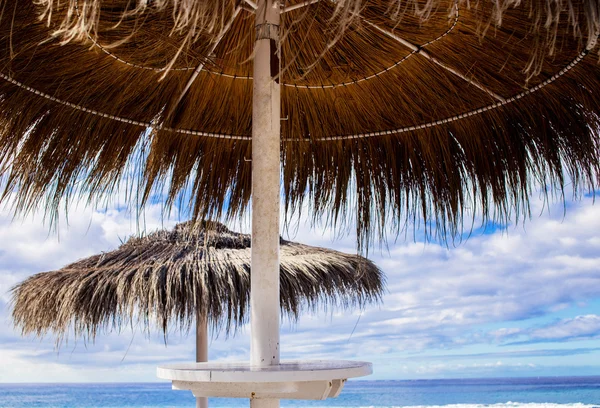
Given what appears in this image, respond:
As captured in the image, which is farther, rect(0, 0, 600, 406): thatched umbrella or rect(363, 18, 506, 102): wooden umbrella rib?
rect(363, 18, 506, 102): wooden umbrella rib

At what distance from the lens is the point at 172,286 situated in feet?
13.6

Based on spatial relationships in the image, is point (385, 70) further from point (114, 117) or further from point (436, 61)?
point (114, 117)

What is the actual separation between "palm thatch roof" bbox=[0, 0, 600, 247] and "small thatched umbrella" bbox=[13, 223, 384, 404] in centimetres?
148

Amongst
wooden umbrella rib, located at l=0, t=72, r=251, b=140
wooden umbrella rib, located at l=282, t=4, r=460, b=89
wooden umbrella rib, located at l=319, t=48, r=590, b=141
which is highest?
wooden umbrella rib, located at l=282, t=4, r=460, b=89

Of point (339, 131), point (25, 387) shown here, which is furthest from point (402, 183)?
point (25, 387)

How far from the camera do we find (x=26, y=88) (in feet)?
6.77

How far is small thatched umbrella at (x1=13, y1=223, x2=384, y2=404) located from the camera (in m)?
4.15

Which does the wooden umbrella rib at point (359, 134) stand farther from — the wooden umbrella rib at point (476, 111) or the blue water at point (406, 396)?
the blue water at point (406, 396)

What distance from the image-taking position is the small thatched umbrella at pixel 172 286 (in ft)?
13.6

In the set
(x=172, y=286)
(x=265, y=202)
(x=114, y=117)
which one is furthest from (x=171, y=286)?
(x=265, y=202)

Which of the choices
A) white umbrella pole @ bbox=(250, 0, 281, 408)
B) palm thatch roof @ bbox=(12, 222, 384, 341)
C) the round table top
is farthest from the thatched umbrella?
palm thatch roof @ bbox=(12, 222, 384, 341)

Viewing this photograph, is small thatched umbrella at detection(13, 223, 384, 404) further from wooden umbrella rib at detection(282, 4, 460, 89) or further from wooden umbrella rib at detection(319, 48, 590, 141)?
wooden umbrella rib at detection(282, 4, 460, 89)

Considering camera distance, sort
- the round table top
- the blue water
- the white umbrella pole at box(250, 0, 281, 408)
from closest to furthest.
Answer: the round table top < the white umbrella pole at box(250, 0, 281, 408) < the blue water

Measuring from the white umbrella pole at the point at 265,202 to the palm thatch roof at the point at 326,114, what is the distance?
0.09 meters
